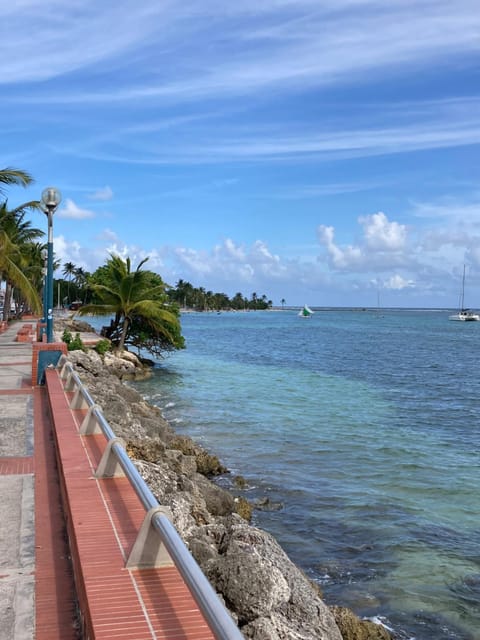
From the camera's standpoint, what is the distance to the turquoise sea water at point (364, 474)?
9.00 m

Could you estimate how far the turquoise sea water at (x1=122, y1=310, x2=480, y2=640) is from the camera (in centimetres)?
900

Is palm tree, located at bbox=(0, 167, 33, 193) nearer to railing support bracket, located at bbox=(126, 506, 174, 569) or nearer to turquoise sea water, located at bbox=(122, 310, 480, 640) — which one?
turquoise sea water, located at bbox=(122, 310, 480, 640)

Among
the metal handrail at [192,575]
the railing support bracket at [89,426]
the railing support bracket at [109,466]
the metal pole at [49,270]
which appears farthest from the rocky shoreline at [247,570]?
the metal pole at [49,270]

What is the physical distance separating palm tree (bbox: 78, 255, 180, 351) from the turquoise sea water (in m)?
2.60

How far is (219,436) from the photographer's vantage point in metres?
18.7

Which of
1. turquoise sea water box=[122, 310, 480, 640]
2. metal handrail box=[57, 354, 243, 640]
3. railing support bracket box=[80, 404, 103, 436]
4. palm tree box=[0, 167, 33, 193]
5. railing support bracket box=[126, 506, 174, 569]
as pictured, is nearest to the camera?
metal handrail box=[57, 354, 243, 640]

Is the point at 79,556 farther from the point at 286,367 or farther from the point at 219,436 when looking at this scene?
the point at 286,367

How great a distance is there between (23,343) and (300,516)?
18.9 m

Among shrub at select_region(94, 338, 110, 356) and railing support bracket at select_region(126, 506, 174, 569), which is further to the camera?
shrub at select_region(94, 338, 110, 356)

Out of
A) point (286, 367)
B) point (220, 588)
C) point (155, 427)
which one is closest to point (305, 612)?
point (220, 588)

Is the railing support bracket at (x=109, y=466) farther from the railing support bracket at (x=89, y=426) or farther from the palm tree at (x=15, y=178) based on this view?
the palm tree at (x=15, y=178)

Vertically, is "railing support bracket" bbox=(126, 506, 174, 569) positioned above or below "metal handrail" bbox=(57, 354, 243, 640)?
below

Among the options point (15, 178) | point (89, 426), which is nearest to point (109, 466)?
point (89, 426)

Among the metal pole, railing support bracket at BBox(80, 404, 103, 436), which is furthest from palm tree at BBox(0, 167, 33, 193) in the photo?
railing support bracket at BBox(80, 404, 103, 436)
